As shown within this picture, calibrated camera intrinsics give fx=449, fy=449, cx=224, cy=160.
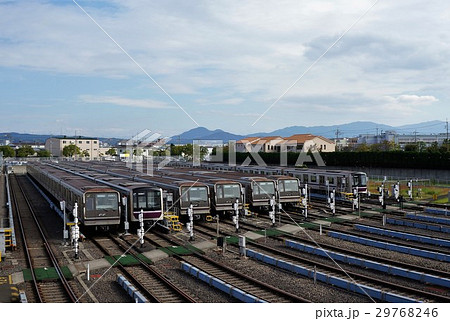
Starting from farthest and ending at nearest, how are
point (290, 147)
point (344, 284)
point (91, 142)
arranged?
point (91, 142) → point (290, 147) → point (344, 284)

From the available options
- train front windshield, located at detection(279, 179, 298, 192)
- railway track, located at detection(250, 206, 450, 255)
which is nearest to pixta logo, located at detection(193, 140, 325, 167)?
train front windshield, located at detection(279, 179, 298, 192)

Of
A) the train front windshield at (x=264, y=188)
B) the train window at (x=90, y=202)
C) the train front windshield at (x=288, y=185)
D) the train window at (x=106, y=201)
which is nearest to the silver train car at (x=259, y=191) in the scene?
the train front windshield at (x=264, y=188)

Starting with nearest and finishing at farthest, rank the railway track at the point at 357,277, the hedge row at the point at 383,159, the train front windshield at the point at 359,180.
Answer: the railway track at the point at 357,277, the train front windshield at the point at 359,180, the hedge row at the point at 383,159

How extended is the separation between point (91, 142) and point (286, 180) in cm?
11760

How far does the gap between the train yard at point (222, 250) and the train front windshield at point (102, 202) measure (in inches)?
1.7

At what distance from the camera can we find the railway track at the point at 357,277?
1201 cm

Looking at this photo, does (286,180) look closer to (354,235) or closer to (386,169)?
(354,235)

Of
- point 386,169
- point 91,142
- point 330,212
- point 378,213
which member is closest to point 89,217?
point 330,212

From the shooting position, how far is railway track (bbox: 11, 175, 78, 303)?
39.7ft

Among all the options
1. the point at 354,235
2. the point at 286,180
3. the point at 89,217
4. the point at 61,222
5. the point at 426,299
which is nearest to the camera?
the point at 426,299

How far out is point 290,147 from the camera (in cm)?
8412

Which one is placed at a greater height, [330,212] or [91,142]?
[91,142]

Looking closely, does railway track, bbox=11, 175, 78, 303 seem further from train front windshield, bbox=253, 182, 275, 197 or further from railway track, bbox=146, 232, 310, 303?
train front windshield, bbox=253, 182, 275, 197

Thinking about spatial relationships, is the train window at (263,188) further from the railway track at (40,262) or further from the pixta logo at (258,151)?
the pixta logo at (258,151)
